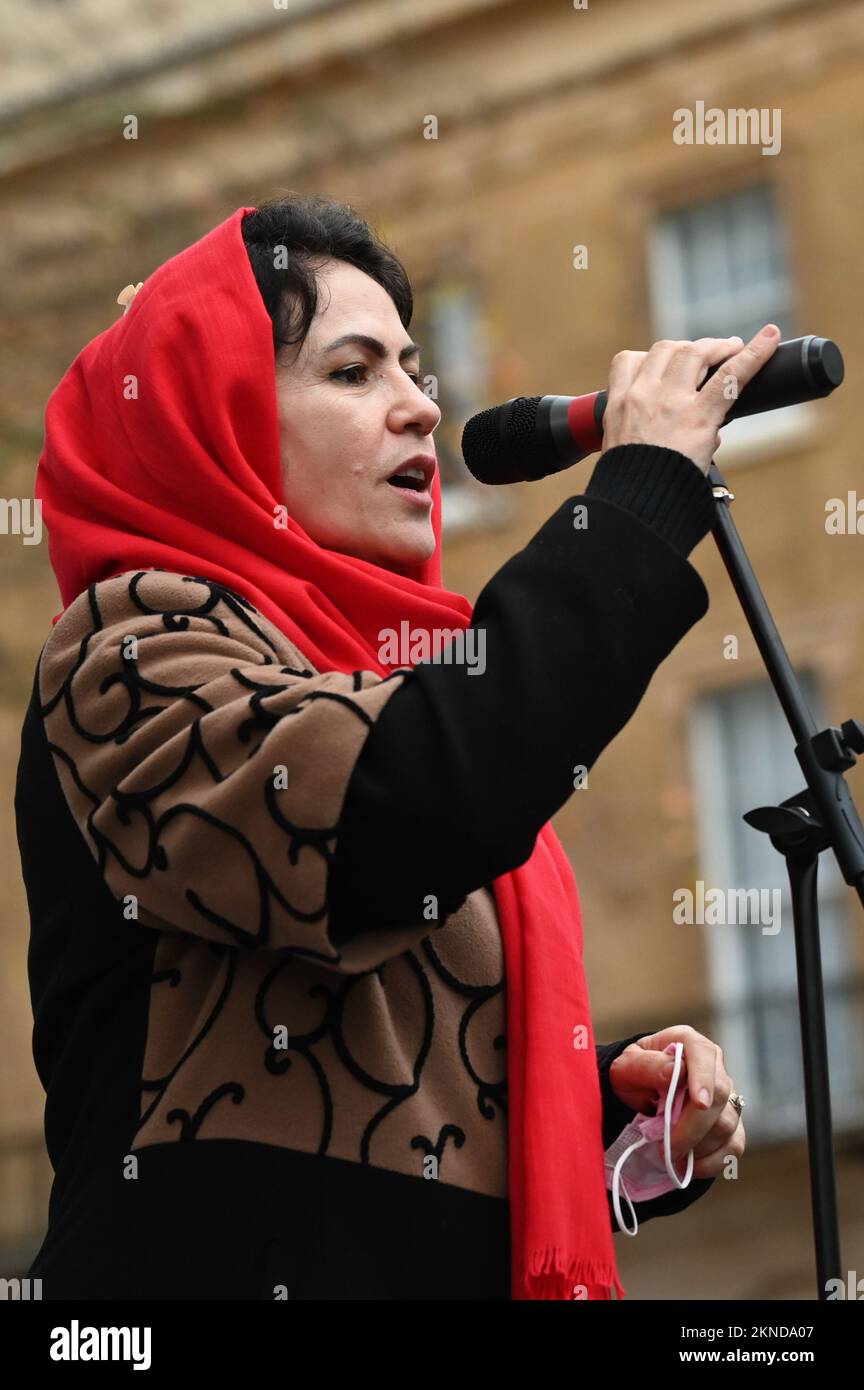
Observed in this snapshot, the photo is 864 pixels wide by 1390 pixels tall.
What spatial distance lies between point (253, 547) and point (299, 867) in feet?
1.68

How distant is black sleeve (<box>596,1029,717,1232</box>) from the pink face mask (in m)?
0.02

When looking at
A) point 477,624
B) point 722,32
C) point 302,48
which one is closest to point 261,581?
point 477,624

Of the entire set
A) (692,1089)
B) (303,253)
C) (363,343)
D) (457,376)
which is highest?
(457,376)

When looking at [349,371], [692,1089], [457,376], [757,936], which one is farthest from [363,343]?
[757,936]

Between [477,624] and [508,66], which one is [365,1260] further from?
[508,66]

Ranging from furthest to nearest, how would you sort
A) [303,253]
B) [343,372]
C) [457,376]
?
1. [457,376]
2. [303,253]
3. [343,372]

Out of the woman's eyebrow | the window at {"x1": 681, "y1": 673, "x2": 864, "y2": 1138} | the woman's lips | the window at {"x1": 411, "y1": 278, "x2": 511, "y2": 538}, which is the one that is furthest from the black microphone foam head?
the window at {"x1": 681, "y1": 673, "x2": 864, "y2": 1138}

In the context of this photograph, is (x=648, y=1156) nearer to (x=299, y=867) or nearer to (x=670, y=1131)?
(x=670, y=1131)

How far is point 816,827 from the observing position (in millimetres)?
2299

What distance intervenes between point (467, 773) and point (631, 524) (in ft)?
1.02

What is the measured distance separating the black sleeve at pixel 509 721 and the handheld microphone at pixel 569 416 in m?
0.21

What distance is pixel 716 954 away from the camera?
1369 centimetres

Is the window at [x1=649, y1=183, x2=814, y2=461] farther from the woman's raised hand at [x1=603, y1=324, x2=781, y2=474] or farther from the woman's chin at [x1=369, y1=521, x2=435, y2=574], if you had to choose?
the woman's raised hand at [x1=603, y1=324, x2=781, y2=474]

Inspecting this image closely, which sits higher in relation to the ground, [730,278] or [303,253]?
[730,278]
